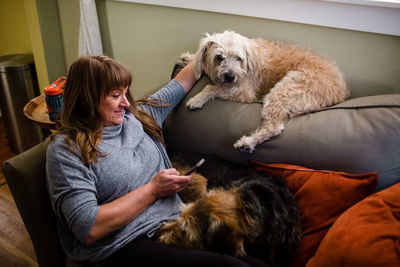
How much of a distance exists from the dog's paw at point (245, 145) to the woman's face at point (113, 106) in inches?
21.4

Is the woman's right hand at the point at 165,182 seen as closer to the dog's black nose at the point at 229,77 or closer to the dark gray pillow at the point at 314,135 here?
the dark gray pillow at the point at 314,135

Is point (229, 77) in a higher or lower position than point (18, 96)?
higher

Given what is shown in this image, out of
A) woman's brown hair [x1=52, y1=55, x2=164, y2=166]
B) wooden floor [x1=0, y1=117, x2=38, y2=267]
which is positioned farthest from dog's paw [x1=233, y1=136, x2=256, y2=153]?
wooden floor [x1=0, y1=117, x2=38, y2=267]

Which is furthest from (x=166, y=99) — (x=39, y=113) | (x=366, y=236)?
(x=366, y=236)

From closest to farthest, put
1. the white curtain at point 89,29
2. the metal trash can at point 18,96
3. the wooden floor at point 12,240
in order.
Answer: the wooden floor at point 12,240, the white curtain at point 89,29, the metal trash can at point 18,96

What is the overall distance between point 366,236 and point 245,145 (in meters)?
0.61

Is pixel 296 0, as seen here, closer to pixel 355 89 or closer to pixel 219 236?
pixel 355 89

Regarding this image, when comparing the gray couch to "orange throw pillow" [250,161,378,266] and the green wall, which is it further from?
the green wall

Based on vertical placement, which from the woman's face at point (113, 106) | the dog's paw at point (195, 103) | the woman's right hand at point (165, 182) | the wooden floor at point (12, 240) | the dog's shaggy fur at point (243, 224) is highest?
the woman's face at point (113, 106)

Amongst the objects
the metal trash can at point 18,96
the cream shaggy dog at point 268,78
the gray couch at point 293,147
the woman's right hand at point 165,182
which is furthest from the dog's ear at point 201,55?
the metal trash can at point 18,96

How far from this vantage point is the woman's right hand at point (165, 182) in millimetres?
1097

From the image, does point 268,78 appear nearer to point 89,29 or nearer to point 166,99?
point 166,99

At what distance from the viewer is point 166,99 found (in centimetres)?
146

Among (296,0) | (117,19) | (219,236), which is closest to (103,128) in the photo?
(219,236)
